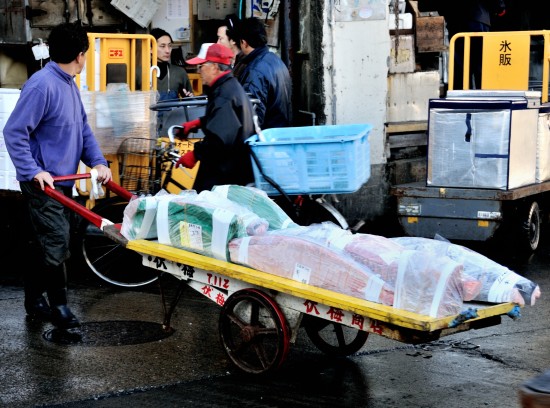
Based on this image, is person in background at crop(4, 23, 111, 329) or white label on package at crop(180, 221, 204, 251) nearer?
white label on package at crop(180, 221, 204, 251)

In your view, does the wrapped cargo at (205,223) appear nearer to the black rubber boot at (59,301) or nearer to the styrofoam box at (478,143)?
the black rubber boot at (59,301)

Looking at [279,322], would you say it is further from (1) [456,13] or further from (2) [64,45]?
(1) [456,13]

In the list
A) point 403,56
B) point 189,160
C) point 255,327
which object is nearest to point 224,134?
point 189,160

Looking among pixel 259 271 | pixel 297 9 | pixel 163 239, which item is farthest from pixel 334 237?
pixel 297 9

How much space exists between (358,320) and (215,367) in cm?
123

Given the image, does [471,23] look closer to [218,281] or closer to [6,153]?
[6,153]

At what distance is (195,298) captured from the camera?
8438mm

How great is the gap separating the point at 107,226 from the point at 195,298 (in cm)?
182

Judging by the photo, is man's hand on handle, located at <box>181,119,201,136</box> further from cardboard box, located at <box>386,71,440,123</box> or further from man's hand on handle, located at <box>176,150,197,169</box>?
cardboard box, located at <box>386,71,440,123</box>

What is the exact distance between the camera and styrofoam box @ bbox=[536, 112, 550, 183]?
34.4ft

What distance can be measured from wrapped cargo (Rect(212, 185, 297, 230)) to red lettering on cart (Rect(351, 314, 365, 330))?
1159 mm

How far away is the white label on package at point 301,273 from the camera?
5.79 metres

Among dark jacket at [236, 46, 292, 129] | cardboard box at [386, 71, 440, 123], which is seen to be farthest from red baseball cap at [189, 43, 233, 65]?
cardboard box at [386, 71, 440, 123]

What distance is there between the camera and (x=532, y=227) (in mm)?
10461
